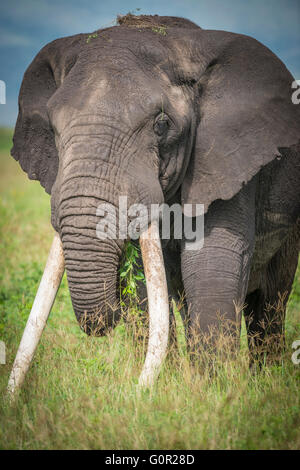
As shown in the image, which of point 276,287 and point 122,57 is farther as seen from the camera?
point 276,287

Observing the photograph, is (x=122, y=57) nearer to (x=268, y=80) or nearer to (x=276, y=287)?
(x=268, y=80)

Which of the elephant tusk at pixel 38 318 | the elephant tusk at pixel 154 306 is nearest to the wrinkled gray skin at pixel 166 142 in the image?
the elephant tusk at pixel 154 306

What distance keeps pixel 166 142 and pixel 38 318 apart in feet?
5.38

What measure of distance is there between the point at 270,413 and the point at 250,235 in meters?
1.53

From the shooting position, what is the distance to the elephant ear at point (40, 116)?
5.11 metres

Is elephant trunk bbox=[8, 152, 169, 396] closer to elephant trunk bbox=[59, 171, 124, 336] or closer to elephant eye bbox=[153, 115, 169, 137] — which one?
elephant trunk bbox=[59, 171, 124, 336]

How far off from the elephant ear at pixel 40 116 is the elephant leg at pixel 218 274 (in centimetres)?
157

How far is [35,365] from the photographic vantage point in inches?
193

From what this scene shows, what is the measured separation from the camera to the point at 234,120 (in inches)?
184

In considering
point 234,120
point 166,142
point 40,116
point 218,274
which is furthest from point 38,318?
point 234,120

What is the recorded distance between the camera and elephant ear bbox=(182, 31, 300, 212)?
4621mm

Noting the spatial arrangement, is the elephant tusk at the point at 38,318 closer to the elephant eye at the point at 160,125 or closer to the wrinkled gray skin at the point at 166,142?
the wrinkled gray skin at the point at 166,142

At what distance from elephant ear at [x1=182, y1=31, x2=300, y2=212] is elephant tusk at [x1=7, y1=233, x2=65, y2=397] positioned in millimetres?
1126

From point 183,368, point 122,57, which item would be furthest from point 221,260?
point 122,57
